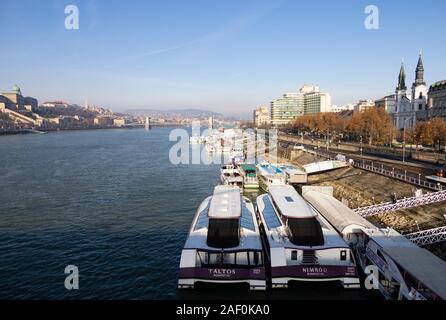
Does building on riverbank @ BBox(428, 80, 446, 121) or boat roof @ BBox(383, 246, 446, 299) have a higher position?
building on riverbank @ BBox(428, 80, 446, 121)

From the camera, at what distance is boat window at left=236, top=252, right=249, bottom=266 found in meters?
16.0

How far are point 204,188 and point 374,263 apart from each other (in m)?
27.8

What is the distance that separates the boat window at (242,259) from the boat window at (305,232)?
254 centimetres

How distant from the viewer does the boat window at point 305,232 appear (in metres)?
16.9

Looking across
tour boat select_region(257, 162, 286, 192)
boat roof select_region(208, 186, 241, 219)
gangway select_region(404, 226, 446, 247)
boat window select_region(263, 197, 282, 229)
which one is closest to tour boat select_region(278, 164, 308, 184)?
tour boat select_region(257, 162, 286, 192)

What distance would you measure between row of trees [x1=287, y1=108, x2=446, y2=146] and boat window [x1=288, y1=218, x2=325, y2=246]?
1454 inches

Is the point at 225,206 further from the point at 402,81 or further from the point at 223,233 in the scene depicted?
the point at 402,81

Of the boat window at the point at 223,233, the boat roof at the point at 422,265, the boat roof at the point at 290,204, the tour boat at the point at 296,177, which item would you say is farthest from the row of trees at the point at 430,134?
the boat window at the point at 223,233

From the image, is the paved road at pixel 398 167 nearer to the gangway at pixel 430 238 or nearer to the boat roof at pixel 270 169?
the boat roof at pixel 270 169

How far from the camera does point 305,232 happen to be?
57.4 feet

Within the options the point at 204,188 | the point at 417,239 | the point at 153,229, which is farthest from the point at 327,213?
the point at 204,188

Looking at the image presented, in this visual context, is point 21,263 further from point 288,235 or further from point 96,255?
point 288,235

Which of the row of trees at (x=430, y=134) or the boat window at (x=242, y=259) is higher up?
the row of trees at (x=430, y=134)

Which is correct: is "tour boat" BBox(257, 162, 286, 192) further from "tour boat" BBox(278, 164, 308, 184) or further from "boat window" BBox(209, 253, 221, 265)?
"boat window" BBox(209, 253, 221, 265)
